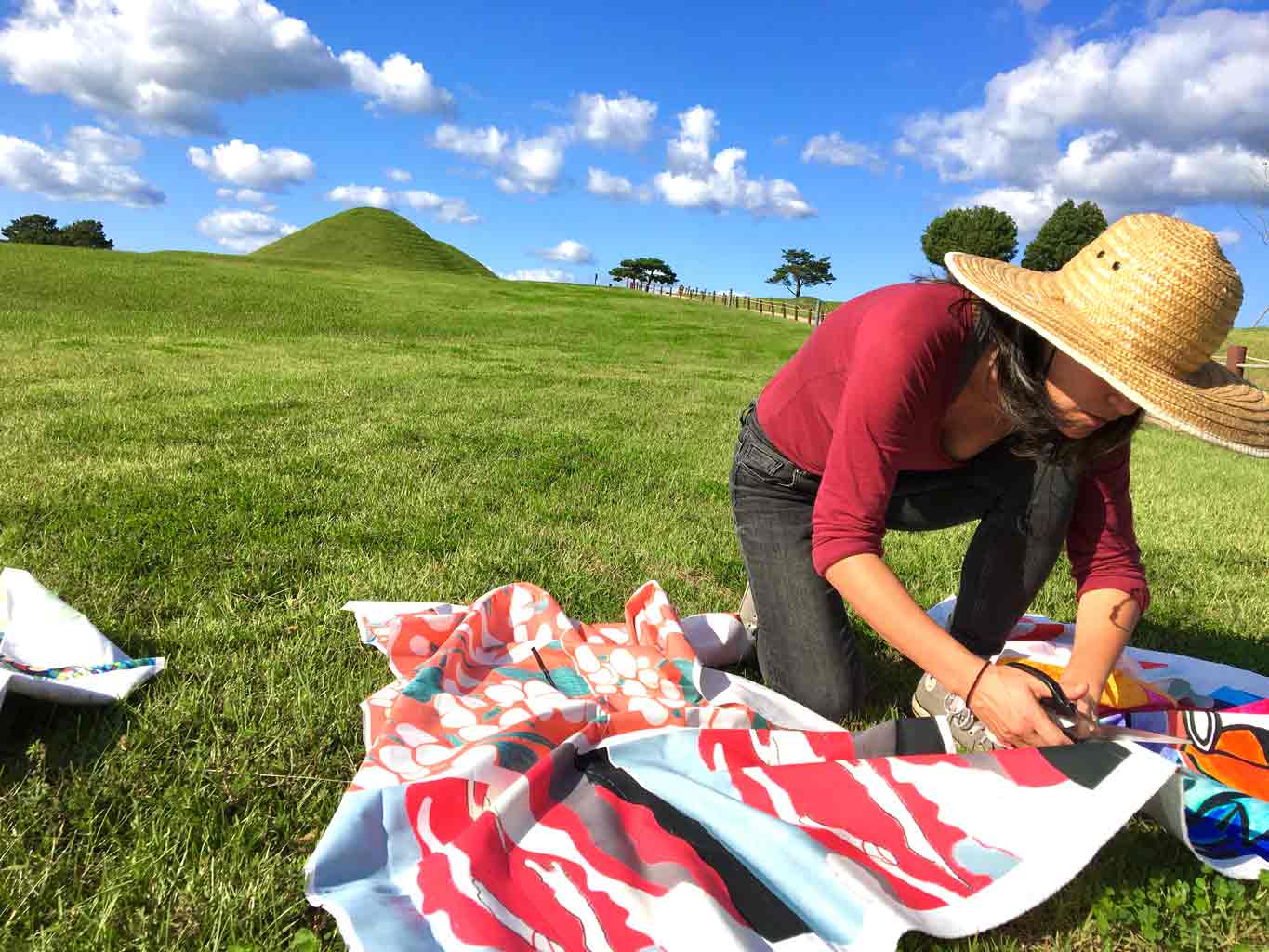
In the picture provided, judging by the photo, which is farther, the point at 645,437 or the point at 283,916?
the point at 645,437

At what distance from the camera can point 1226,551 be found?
17.6ft

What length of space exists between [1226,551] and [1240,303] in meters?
4.26

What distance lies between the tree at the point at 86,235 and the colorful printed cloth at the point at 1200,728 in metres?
91.4

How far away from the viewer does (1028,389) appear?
211 cm

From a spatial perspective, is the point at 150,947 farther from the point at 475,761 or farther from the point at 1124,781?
the point at 1124,781

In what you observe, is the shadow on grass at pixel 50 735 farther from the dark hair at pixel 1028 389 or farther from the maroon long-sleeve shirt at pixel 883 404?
the dark hair at pixel 1028 389

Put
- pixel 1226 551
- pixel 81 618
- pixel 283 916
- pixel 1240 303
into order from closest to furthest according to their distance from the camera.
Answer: pixel 283 916, pixel 1240 303, pixel 81 618, pixel 1226 551

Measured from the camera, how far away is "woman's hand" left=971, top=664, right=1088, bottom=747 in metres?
2.05

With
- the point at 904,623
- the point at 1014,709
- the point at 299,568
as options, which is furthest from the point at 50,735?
the point at 1014,709

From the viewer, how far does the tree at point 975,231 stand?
2559 inches

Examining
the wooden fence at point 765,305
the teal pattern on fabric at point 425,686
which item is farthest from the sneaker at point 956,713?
the wooden fence at point 765,305

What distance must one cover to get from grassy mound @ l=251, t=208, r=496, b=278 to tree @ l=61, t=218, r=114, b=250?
15.6 metres

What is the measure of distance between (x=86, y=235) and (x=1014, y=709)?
9491 centimetres

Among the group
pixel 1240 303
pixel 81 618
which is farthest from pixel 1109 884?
pixel 81 618
